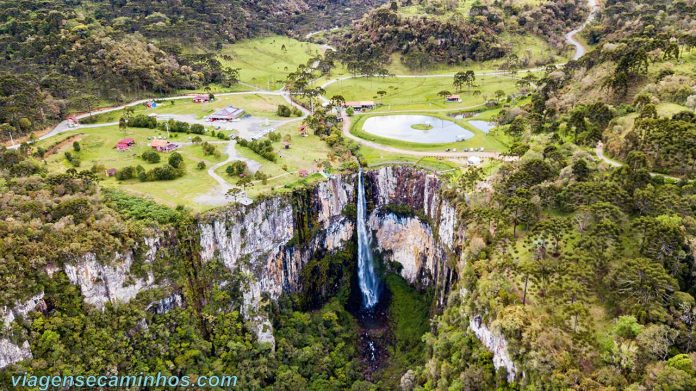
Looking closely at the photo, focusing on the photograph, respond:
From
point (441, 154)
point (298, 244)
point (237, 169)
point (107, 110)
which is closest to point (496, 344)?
point (298, 244)

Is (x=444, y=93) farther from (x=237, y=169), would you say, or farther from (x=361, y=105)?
(x=237, y=169)

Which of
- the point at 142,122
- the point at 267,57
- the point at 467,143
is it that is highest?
the point at 267,57

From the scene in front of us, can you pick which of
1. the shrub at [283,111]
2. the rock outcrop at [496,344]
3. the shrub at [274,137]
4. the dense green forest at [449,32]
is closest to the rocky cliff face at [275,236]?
the shrub at [274,137]

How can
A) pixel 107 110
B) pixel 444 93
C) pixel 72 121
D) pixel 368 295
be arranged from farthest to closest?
pixel 444 93, pixel 107 110, pixel 72 121, pixel 368 295

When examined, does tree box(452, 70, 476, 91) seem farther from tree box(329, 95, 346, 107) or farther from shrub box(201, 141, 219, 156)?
shrub box(201, 141, 219, 156)

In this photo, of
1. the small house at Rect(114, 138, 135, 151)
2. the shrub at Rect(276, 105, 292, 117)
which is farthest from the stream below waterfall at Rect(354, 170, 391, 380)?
the small house at Rect(114, 138, 135, 151)

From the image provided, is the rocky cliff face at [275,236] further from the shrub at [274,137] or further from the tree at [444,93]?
Result: the tree at [444,93]

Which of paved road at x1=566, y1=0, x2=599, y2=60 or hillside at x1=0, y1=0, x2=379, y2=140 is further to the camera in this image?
paved road at x1=566, y1=0, x2=599, y2=60
